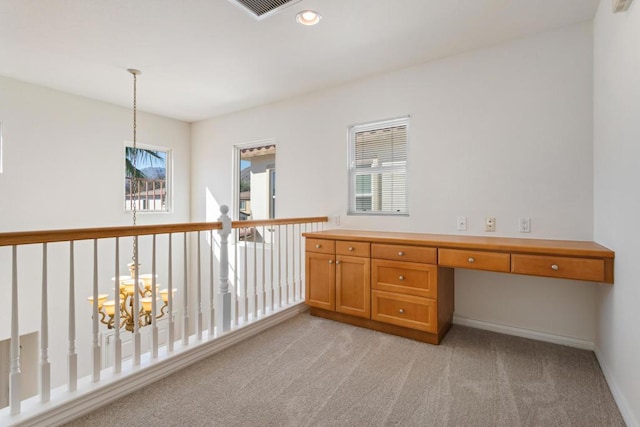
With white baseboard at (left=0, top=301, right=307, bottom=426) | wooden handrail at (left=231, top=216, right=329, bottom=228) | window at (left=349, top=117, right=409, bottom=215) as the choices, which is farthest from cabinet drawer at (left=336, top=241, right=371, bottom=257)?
white baseboard at (left=0, top=301, right=307, bottom=426)

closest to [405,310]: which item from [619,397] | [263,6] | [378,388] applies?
[378,388]

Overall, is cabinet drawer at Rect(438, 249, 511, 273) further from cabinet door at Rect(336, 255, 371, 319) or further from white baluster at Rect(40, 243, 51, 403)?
white baluster at Rect(40, 243, 51, 403)

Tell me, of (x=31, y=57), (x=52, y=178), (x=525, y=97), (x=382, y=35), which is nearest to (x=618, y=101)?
(x=525, y=97)

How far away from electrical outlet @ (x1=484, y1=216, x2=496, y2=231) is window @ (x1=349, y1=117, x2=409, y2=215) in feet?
2.38

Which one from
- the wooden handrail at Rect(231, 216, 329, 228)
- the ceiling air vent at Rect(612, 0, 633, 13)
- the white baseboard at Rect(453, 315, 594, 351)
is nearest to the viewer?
the ceiling air vent at Rect(612, 0, 633, 13)

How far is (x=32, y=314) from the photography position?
3.58 meters

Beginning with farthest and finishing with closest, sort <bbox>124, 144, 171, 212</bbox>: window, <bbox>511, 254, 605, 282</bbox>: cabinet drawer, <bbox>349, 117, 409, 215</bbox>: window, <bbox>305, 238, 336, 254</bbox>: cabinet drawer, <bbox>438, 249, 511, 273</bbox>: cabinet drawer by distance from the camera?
1. <bbox>124, 144, 171, 212</bbox>: window
2. <bbox>349, 117, 409, 215</bbox>: window
3. <bbox>305, 238, 336, 254</bbox>: cabinet drawer
4. <bbox>438, 249, 511, 273</bbox>: cabinet drawer
5. <bbox>511, 254, 605, 282</bbox>: cabinet drawer

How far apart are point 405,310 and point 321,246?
95 cm

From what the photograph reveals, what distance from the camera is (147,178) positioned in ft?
15.9

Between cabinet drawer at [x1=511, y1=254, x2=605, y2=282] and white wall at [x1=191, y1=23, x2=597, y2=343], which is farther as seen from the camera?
white wall at [x1=191, y1=23, x2=597, y2=343]

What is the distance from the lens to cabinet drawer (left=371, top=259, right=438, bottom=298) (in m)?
2.49

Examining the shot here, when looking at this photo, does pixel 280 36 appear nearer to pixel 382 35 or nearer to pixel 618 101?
pixel 382 35

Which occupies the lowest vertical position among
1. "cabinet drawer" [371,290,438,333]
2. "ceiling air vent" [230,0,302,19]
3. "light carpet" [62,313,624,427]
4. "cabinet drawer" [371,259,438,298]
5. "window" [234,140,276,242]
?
"light carpet" [62,313,624,427]

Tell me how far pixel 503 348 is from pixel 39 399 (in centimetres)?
291
